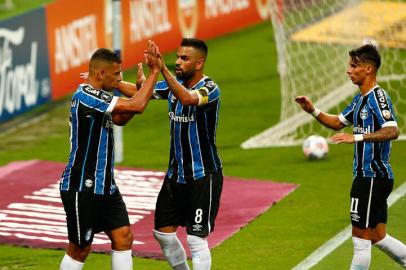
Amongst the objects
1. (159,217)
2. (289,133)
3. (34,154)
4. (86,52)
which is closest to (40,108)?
(86,52)

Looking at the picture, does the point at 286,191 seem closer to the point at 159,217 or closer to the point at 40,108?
the point at 159,217

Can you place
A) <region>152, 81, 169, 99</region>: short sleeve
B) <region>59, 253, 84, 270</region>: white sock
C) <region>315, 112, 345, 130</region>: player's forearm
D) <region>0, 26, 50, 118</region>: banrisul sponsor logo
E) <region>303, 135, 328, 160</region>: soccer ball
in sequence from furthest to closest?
1. <region>0, 26, 50, 118</region>: banrisul sponsor logo
2. <region>303, 135, 328, 160</region>: soccer ball
3. <region>315, 112, 345, 130</region>: player's forearm
4. <region>152, 81, 169, 99</region>: short sleeve
5. <region>59, 253, 84, 270</region>: white sock

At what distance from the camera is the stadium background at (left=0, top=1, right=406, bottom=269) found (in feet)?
38.3

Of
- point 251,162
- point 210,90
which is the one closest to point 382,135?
point 210,90

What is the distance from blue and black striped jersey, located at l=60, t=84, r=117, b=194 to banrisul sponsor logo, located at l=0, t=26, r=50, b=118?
919 cm

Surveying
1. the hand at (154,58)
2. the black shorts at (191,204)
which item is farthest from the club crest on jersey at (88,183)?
the hand at (154,58)

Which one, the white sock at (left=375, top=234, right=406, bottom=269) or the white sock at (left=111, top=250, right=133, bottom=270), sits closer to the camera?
the white sock at (left=111, top=250, right=133, bottom=270)

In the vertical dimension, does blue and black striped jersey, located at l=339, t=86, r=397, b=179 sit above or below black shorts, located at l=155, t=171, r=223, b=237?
above

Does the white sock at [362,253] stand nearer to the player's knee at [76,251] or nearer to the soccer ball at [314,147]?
the player's knee at [76,251]

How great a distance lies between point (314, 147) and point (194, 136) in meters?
6.29

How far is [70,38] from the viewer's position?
20859mm

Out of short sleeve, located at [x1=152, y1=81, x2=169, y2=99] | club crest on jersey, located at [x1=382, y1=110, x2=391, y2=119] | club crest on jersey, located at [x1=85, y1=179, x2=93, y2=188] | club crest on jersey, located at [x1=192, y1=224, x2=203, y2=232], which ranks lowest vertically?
club crest on jersey, located at [x1=192, y1=224, x2=203, y2=232]

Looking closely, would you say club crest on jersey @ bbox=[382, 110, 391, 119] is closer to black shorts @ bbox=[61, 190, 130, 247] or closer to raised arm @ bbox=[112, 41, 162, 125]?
raised arm @ bbox=[112, 41, 162, 125]

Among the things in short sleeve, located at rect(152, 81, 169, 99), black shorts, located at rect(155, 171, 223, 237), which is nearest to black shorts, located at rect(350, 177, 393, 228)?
black shorts, located at rect(155, 171, 223, 237)
